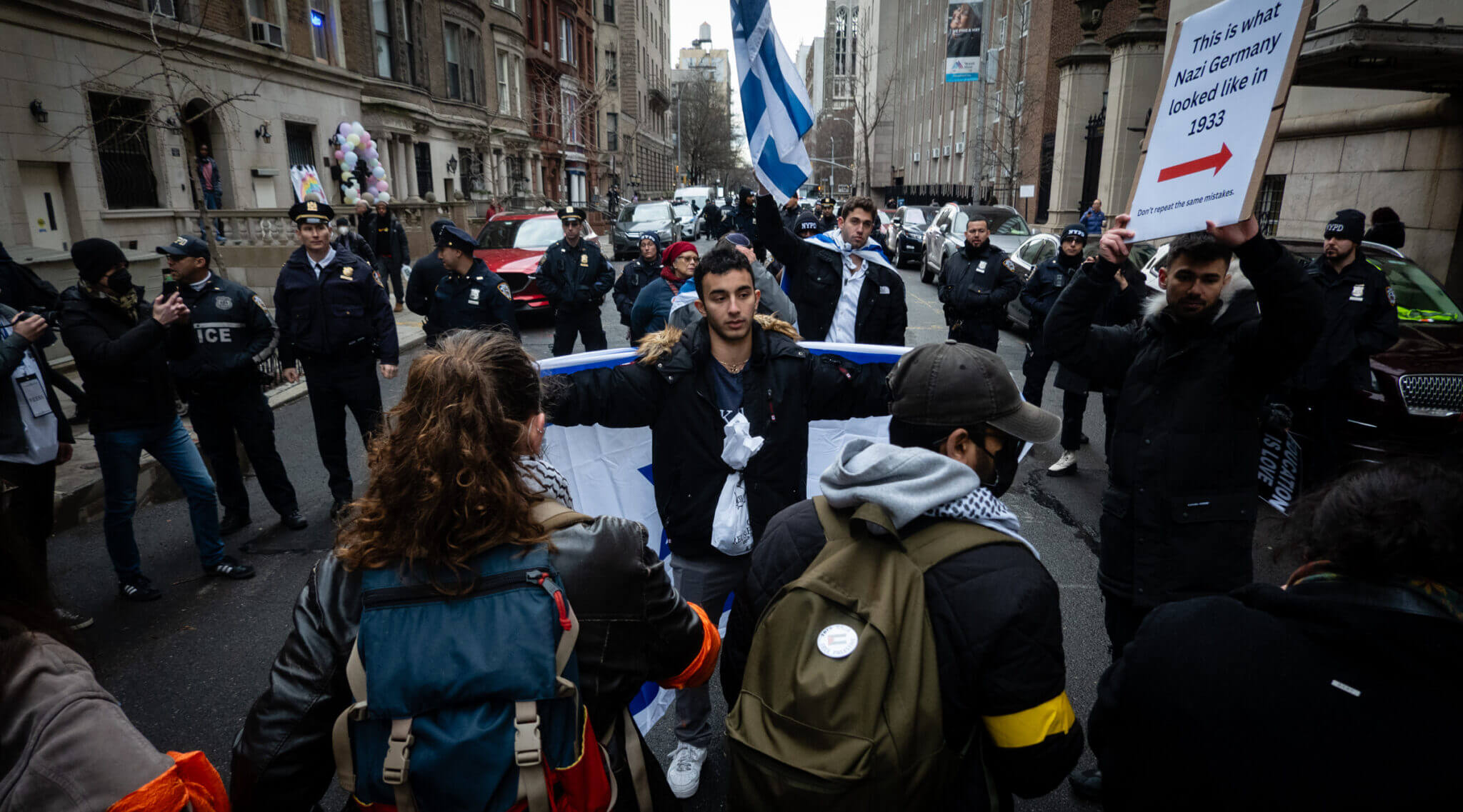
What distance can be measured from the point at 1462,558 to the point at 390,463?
183 cm

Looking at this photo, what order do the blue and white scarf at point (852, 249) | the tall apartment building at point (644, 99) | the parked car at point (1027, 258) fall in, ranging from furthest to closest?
the tall apartment building at point (644, 99)
the parked car at point (1027, 258)
the blue and white scarf at point (852, 249)

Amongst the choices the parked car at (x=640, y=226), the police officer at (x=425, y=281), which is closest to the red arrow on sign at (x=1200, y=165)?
the police officer at (x=425, y=281)

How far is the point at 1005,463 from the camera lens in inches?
71.3

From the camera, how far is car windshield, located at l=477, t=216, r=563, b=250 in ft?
51.3

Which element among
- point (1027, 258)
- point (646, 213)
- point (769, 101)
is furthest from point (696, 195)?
point (769, 101)

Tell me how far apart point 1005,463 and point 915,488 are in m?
0.35

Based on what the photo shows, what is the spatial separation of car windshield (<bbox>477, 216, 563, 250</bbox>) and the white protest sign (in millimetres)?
13470

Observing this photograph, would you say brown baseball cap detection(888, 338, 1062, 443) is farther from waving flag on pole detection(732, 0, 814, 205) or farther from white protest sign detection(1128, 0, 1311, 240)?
waving flag on pole detection(732, 0, 814, 205)

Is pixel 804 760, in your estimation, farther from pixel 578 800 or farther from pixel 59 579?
pixel 59 579

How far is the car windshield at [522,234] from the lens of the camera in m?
15.6

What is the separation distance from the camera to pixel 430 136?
1133 inches

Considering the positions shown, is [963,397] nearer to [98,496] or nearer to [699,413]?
[699,413]

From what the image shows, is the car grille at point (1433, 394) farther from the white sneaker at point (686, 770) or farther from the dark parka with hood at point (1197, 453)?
the white sneaker at point (686, 770)

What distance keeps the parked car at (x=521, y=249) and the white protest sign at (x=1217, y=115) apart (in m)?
9.30
